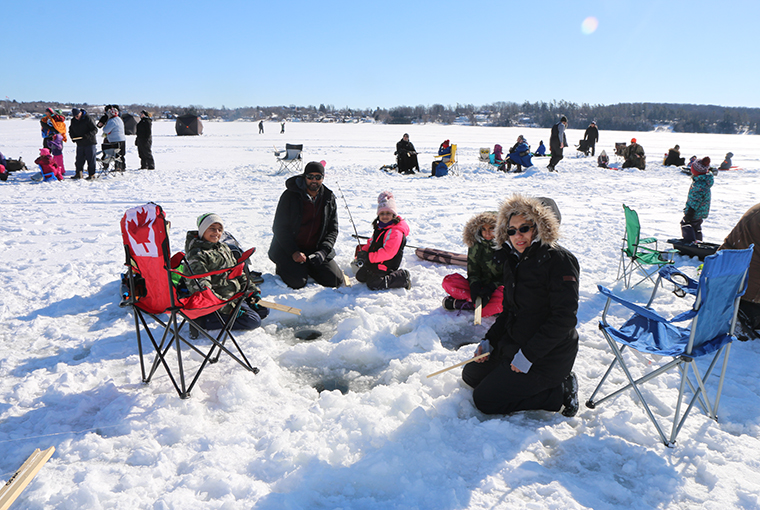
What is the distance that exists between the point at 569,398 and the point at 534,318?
559mm

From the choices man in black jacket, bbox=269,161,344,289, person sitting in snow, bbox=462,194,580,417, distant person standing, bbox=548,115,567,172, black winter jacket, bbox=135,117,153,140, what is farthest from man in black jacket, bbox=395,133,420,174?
person sitting in snow, bbox=462,194,580,417

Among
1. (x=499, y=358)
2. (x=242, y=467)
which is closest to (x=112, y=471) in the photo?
(x=242, y=467)

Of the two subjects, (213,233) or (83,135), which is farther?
(83,135)

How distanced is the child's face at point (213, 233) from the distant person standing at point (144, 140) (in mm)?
10363

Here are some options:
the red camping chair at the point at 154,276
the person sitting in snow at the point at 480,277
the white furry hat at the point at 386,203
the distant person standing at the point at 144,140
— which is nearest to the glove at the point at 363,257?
the white furry hat at the point at 386,203

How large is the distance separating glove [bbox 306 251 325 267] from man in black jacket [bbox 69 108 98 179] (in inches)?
343

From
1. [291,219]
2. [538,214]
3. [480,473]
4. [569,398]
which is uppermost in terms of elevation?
[538,214]

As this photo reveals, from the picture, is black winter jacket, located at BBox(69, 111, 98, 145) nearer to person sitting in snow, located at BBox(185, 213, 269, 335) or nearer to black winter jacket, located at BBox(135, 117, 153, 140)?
black winter jacket, located at BBox(135, 117, 153, 140)

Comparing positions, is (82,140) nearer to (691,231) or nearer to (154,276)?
(154,276)

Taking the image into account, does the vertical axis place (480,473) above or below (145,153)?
below

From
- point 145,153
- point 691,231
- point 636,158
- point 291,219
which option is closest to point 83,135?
point 145,153

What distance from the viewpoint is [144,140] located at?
40.4 feet

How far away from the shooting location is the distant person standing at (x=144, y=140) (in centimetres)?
1203

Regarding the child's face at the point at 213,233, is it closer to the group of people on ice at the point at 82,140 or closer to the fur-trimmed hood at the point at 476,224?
the fur-trimmed hood at the point at 476,224
